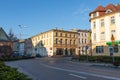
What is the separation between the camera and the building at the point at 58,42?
80144 mm

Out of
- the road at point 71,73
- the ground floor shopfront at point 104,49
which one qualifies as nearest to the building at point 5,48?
the ground floor shopfront at point 104,49

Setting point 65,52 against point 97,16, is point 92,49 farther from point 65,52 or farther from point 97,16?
point 65,52

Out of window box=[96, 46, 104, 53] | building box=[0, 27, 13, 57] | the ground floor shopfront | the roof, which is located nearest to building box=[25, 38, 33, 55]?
building box=[0, 27, 13, 57]

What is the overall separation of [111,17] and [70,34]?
1625 inches

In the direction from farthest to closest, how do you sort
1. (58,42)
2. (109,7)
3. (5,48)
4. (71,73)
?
(58,42) < (5,48) < (109,7) < (71,73)

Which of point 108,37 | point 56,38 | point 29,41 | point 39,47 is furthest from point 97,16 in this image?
point 29,41

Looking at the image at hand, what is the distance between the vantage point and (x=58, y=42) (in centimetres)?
8119

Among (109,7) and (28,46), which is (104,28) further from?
(28,46)

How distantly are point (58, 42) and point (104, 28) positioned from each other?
35.9 m

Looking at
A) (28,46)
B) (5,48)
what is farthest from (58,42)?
(28,46)

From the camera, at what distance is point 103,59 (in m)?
34.8

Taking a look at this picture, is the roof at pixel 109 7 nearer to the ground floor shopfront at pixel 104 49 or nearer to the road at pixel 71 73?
the ground floor shopfront at pixel 104 49

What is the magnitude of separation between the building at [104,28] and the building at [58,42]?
99.7 feet

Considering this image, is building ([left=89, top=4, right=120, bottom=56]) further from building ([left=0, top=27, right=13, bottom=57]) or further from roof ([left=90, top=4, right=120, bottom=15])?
building ([left=0, top=27, right=13, bottom=57])
